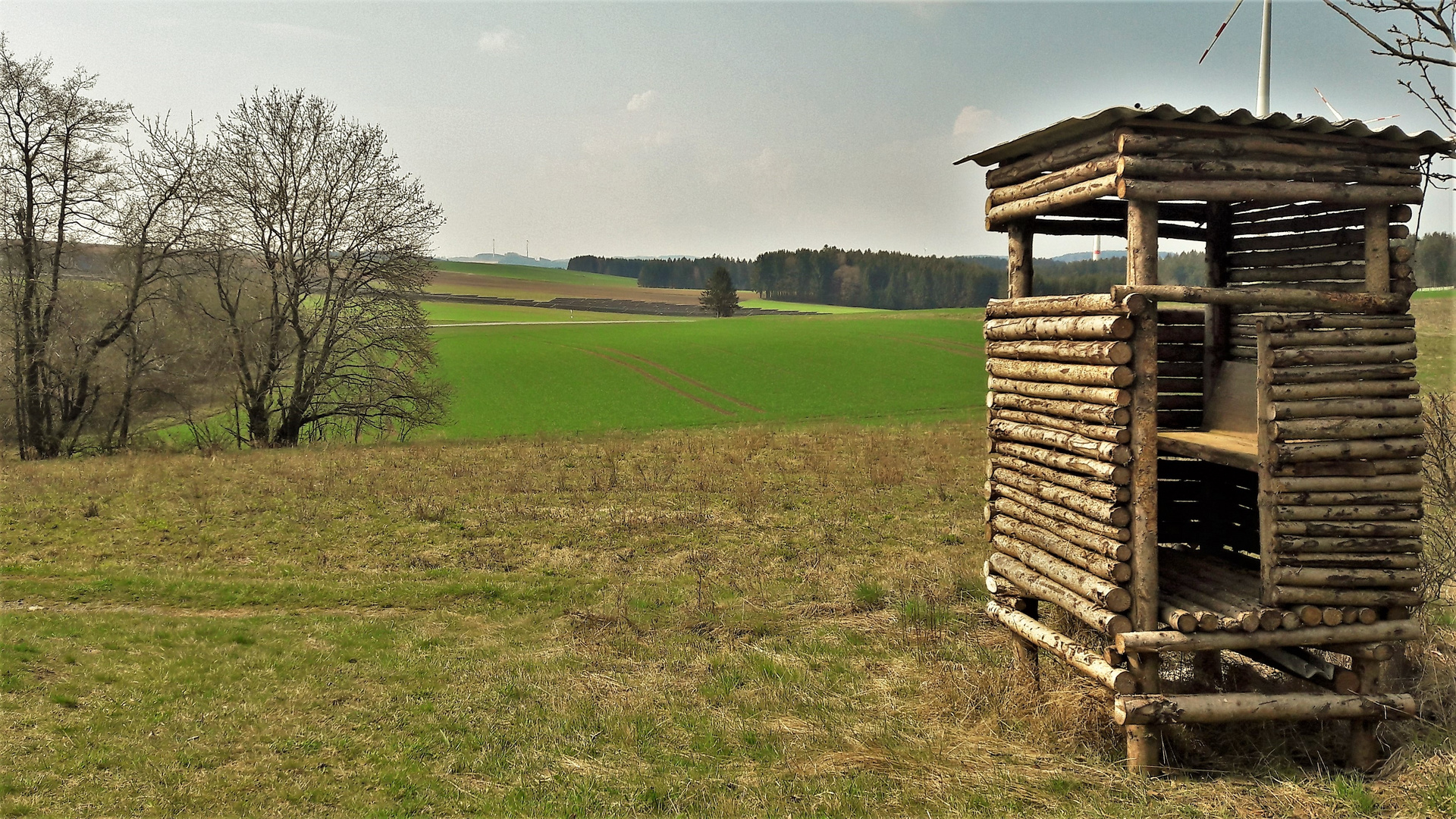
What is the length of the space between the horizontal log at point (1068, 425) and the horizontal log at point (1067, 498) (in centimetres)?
51

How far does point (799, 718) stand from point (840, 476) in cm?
1406

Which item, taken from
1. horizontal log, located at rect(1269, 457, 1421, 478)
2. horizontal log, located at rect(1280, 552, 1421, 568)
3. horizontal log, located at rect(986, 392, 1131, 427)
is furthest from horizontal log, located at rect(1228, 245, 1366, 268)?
horizontal log, located at rect(986, 392, 1131, 427)

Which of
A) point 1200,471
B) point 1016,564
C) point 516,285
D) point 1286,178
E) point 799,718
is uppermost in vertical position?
point 516,285

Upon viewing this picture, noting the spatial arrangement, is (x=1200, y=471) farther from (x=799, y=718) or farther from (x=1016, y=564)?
(x=799, y=718)

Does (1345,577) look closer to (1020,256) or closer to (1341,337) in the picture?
(1341,337)

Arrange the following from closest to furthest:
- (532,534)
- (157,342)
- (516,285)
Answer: (532,534)
(157,342)
(516,285)

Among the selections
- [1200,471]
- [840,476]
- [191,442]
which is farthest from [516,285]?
[1200,471]

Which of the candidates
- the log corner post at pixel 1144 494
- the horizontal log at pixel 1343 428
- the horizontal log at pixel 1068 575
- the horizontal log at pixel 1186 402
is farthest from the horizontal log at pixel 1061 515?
the horizontal log at pixel 1186 402

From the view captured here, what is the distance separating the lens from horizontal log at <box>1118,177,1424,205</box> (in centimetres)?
679

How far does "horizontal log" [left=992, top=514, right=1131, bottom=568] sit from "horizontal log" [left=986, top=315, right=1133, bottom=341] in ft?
5.42

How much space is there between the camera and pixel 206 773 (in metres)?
7.23

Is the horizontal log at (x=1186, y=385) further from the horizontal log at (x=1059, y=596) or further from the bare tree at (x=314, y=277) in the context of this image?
the bare tree at (x=314, y=277)

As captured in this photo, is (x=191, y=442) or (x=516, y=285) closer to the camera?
(x=191, y=442)

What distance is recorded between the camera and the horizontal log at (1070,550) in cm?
690
